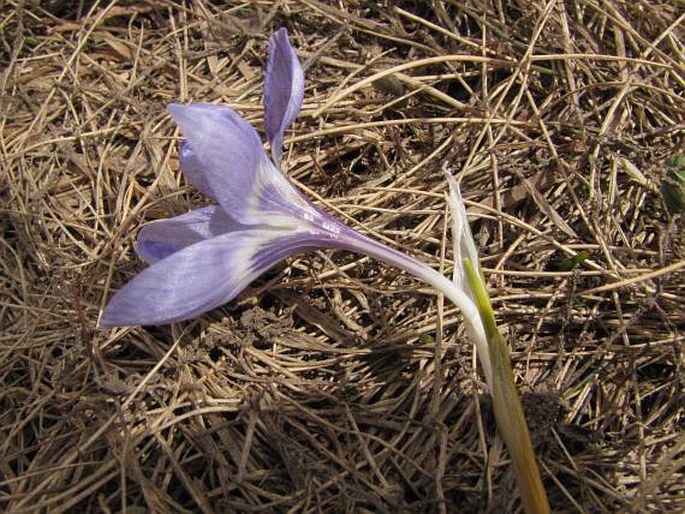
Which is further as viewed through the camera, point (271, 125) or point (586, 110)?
point (586, 110)

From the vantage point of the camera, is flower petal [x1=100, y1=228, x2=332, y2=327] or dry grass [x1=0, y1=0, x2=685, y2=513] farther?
dry grass [x1=0, y1=0, x2=685, y2=513]

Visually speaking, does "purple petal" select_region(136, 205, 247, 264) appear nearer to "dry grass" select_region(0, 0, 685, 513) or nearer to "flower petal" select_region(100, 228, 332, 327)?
"flower petal" select_region(100, 228, 332, 327)

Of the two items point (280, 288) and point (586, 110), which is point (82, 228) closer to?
point (280, 288)

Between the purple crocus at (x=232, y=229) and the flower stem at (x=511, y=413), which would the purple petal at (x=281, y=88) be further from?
the flower stem at (x=511, y=413)

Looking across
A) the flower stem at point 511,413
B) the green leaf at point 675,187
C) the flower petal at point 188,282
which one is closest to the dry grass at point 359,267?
the green leaf at point 675,187

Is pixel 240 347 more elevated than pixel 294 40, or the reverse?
pixel 294 40

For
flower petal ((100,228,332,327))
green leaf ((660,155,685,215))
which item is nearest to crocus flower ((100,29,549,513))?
flower petal ((100,228,332,327))

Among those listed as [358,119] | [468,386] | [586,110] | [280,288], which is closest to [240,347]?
[280,288]
